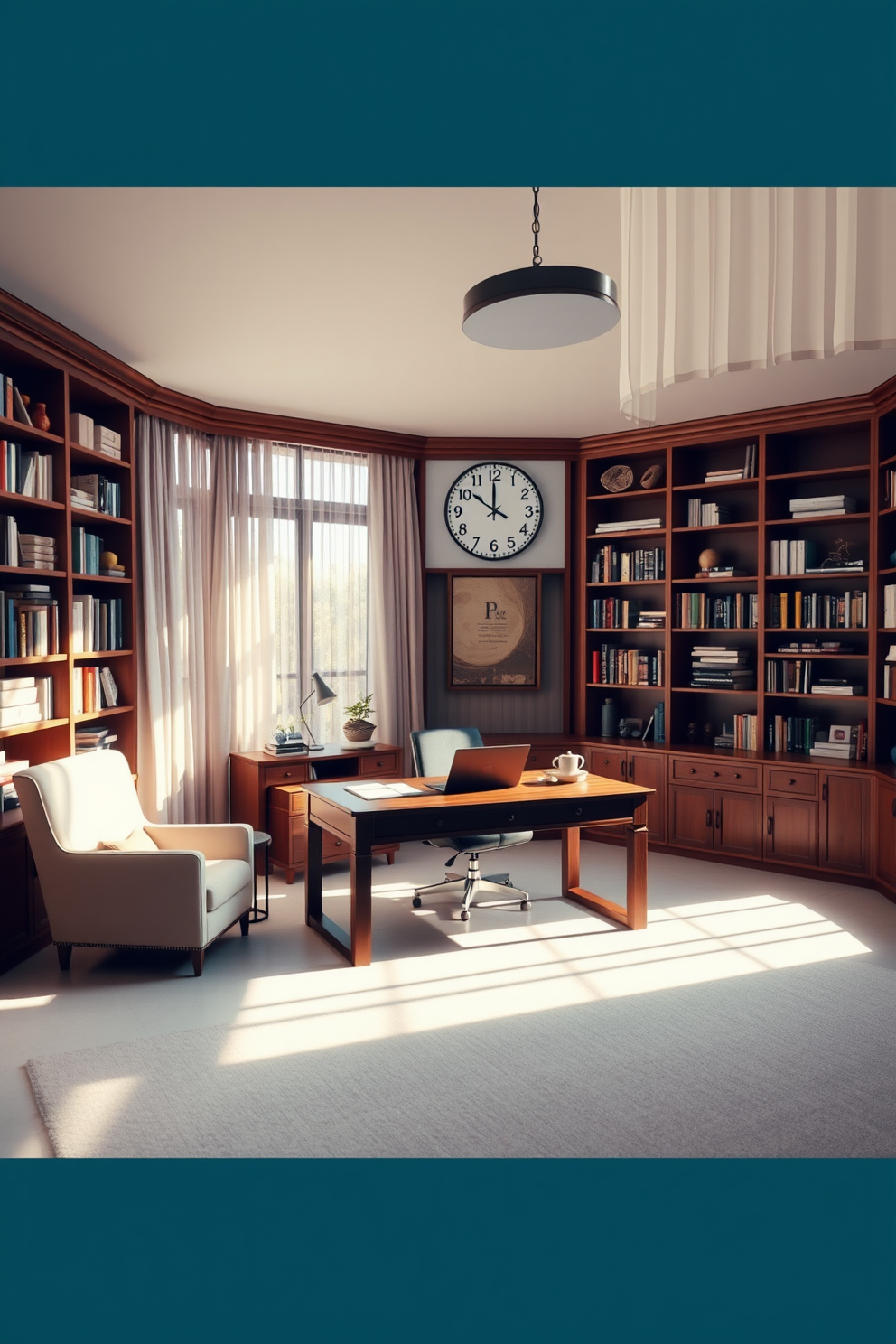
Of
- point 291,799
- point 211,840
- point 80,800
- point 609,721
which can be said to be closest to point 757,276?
point 80,800

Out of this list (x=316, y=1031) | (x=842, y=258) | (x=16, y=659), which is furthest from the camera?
(x=16, y=659)

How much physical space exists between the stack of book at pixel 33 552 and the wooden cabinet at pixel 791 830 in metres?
4.31

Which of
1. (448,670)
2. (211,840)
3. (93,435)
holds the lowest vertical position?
(211,840)

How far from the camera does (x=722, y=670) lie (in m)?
6.39

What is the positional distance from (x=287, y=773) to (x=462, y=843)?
1410mm

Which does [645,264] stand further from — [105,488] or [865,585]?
[865,585]

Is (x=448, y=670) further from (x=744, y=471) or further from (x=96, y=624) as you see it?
(x=96, y=624)

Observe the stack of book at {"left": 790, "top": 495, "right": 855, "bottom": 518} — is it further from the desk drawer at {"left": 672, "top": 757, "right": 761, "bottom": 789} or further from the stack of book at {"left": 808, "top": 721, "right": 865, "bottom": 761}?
the desk drawer at {"left": 672, "top": 757, "right": 761, "bottom": 789}

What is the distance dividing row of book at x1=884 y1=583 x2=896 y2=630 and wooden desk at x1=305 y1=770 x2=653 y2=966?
6.42 feet

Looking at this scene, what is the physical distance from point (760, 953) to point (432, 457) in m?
4.17

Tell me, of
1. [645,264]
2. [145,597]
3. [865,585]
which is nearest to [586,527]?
[865,585]

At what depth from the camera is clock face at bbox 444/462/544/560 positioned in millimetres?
6918

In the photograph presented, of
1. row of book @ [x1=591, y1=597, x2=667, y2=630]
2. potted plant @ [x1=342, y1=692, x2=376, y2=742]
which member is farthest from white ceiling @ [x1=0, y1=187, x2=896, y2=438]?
potted plant @ [x1=342, y1=692, x2=376, y2=742]

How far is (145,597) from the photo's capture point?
17.8 feet
